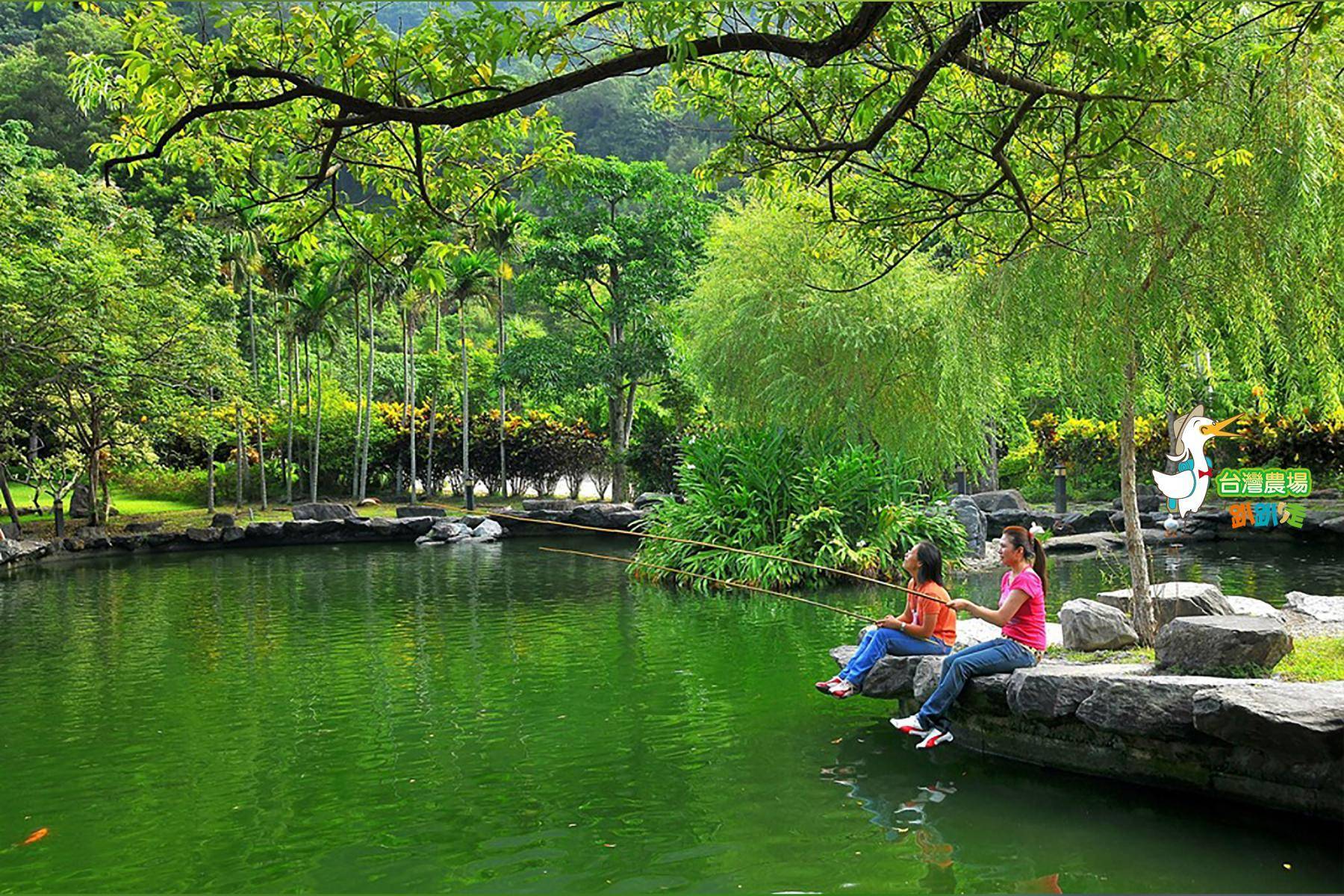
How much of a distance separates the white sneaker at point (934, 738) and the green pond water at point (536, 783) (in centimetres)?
10

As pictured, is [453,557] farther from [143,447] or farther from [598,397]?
[598,397]

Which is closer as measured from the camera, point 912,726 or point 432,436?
point 912,726

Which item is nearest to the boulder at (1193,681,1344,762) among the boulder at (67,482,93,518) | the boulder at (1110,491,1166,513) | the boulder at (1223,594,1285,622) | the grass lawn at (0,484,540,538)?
the boulder at (1223,594,1285,622)

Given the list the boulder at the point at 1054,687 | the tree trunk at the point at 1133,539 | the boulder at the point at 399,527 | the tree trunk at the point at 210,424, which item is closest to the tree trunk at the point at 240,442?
the tree trunk at the point at 210,424

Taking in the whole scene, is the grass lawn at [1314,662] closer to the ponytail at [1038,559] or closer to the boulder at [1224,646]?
the boulder at [1224,646]

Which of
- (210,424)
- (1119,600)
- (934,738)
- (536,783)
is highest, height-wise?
(210,424)

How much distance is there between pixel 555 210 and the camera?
2638cm

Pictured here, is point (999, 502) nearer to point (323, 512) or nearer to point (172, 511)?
point (323, 512)

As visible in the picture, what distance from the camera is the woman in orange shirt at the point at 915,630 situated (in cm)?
633

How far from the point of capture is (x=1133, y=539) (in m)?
7.08

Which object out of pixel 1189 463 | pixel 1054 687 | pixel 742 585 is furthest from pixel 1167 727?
pixel 1189 463

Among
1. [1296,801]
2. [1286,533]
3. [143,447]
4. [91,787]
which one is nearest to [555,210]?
[143,447]

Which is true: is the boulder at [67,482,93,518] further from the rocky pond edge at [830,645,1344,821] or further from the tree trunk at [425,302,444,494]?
the rocky pond edge at [830,645,1344,821]

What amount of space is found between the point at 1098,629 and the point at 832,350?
27.5ft
